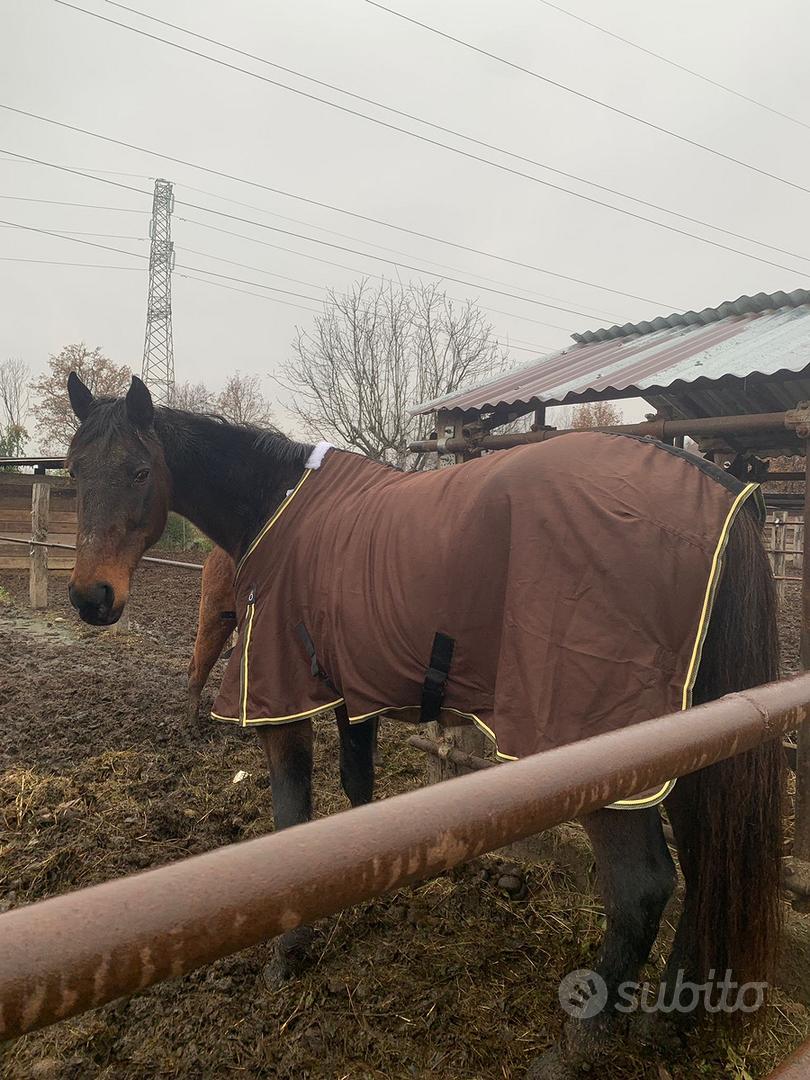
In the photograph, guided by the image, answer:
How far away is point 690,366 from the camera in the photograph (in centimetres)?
304

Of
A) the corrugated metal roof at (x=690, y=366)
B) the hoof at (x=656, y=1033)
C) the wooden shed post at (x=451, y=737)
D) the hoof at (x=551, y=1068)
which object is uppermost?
the corrugated metal roof at (x=690, y=366)

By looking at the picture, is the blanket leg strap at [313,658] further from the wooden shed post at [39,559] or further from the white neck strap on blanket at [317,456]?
the wooden shed post at [39,559]

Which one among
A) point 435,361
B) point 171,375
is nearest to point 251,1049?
point 435,361

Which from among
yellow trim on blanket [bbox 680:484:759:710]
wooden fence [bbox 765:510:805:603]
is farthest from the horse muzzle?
wooden fence [bbox 765:510:805:603]

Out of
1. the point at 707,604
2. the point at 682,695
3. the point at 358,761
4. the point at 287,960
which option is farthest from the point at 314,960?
the point at 707,604

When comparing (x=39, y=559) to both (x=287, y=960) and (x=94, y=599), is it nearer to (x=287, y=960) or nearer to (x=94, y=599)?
(x=94, y=599)

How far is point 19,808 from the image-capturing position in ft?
11.1

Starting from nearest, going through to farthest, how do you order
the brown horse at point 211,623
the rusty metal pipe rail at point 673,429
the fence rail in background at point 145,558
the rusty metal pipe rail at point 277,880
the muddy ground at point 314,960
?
the rusty metal pipe rail at point 277,880
the muddy ground at point 314,960
the rusty metal pipe rail at point 673,429
the brown horse at point 211,623
the fence rail in background at point 145,558

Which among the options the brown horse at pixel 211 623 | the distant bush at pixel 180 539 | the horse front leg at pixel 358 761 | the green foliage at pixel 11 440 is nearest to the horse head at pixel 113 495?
the horse front leg at pixel 358 761

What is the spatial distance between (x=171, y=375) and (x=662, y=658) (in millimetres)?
31712

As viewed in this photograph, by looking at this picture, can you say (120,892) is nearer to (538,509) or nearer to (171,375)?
(538,509)

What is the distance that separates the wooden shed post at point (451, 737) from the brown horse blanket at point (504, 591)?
1.21m

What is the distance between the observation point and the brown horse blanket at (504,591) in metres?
1.82

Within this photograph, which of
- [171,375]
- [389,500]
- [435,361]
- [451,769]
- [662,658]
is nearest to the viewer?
[662,658]
